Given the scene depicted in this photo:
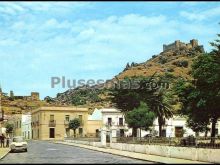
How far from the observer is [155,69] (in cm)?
16062

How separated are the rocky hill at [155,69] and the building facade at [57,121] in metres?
32.7

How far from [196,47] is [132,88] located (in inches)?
4576

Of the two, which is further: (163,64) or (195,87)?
(163,64)

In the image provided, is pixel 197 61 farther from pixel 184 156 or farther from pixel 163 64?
pixel 163 64

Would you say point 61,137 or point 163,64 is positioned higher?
point 163,64

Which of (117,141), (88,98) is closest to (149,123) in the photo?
(117,141)

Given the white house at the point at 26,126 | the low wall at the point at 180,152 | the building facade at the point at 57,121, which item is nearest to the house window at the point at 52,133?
the building facade at the point at 57,121

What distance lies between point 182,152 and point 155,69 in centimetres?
13345

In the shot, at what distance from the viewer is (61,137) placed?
99.1m

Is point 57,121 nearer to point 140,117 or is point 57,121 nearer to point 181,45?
point 140,117

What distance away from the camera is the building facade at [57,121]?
323 ft

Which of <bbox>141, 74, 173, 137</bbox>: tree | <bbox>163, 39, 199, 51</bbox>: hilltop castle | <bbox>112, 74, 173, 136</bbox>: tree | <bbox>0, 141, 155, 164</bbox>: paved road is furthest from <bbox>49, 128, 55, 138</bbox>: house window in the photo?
<bbox>163, 39, 199, 51</bbox>: hilltop castle

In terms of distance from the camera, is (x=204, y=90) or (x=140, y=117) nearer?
(x=204, y=90)

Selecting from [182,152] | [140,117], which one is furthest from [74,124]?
[182,152]
